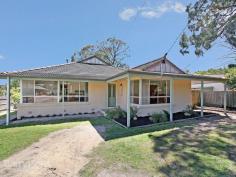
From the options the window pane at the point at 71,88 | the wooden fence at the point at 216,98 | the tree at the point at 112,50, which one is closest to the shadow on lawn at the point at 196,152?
the window pane at the point at 71,88

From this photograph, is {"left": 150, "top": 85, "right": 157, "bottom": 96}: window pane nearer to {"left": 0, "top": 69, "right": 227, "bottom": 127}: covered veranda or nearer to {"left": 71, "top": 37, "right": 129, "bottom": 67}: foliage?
{"left": 0, "top": 69, "right": 227, "bottom": 127}: covered veranda

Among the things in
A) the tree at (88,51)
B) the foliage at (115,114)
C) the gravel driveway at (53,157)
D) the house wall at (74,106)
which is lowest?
Answer: the gravel driveway at (53,157)

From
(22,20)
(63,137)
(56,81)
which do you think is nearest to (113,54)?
(22,20)

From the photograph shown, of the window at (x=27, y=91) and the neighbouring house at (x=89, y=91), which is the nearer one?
the neighbouring house at (x=89, y=91)

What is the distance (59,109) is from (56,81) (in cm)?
214

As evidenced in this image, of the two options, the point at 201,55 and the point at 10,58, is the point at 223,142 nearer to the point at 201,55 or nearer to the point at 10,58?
the point at 201,55

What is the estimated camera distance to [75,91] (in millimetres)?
16641

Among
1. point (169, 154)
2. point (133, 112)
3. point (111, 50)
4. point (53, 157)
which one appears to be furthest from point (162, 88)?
point (111, 50)

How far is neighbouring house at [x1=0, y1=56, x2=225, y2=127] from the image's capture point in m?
14.3

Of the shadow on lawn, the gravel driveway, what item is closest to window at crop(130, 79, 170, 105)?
the shadow on lawn

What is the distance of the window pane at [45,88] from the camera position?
15.4 m

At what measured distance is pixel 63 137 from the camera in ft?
30.2

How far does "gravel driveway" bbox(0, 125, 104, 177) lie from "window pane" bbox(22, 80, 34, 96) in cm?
658

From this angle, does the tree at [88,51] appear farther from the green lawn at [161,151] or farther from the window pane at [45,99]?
the green lawn at [161,151]
